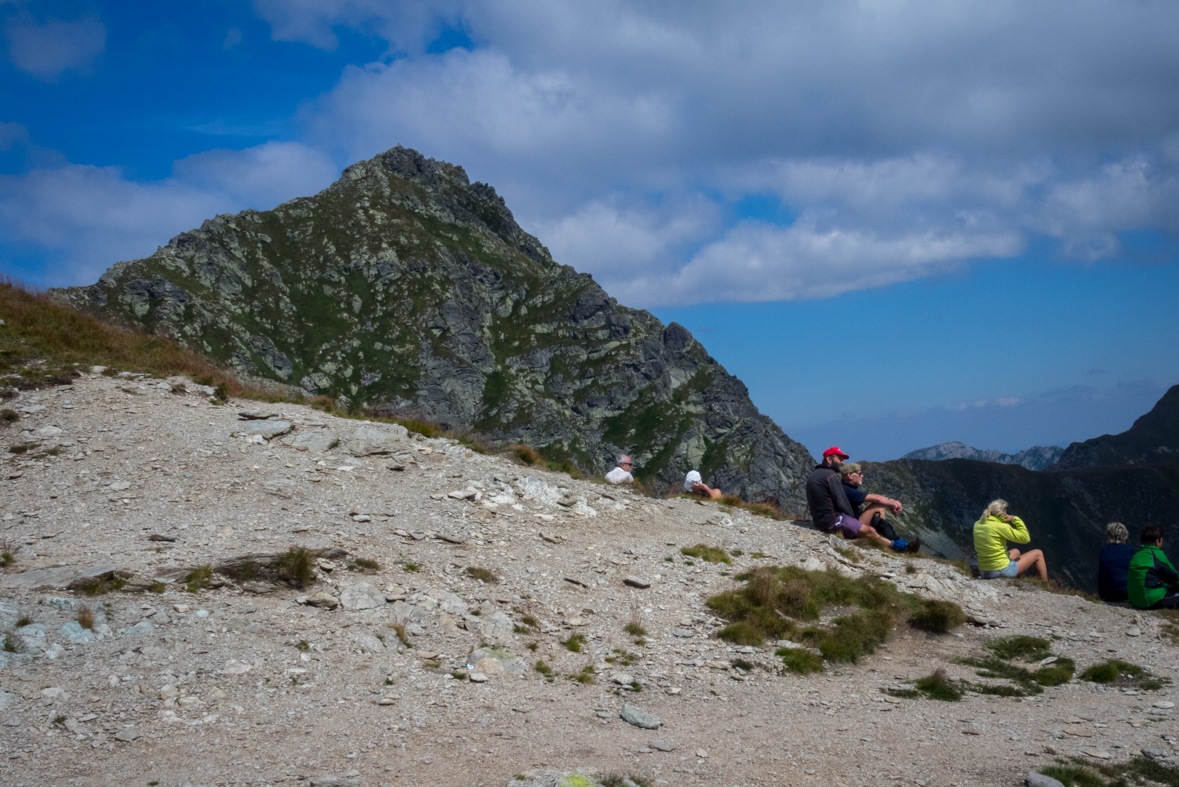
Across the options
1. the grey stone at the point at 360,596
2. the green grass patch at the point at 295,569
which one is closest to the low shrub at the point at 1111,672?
the grey stone at the point at 360,596

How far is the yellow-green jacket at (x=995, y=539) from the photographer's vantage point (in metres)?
14.9

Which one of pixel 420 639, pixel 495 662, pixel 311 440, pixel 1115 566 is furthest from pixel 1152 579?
pixel 311 440

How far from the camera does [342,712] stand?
24.3 feet

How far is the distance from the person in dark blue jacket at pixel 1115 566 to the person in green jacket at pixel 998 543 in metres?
1.17

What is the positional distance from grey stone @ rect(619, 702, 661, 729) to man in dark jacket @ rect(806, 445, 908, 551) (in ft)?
31.7

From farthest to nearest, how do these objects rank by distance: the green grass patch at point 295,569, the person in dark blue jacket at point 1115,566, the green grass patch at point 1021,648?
the person in dark blue jacket at point 1115,566 < the green grass patch at point 1021,648 < the green grass patch at point 295,569

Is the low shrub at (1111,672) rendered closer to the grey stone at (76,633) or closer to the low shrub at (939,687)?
the low shrub at (939,687)

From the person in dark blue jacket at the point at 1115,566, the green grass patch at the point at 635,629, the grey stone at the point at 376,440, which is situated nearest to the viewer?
the green grass patch at the point at 635,629

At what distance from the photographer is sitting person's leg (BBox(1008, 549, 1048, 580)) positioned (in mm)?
15320

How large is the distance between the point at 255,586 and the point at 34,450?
705cm

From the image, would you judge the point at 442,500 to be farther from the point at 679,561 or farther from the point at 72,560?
the point at 72,560

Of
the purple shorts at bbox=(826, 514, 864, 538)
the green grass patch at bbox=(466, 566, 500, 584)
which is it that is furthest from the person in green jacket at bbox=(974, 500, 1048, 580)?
the green grass patch at bbox=(466, 566, 500, 584)

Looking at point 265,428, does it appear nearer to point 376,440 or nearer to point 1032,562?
point 376,440

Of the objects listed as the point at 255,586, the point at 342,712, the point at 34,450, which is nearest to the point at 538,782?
the point at 342,712
